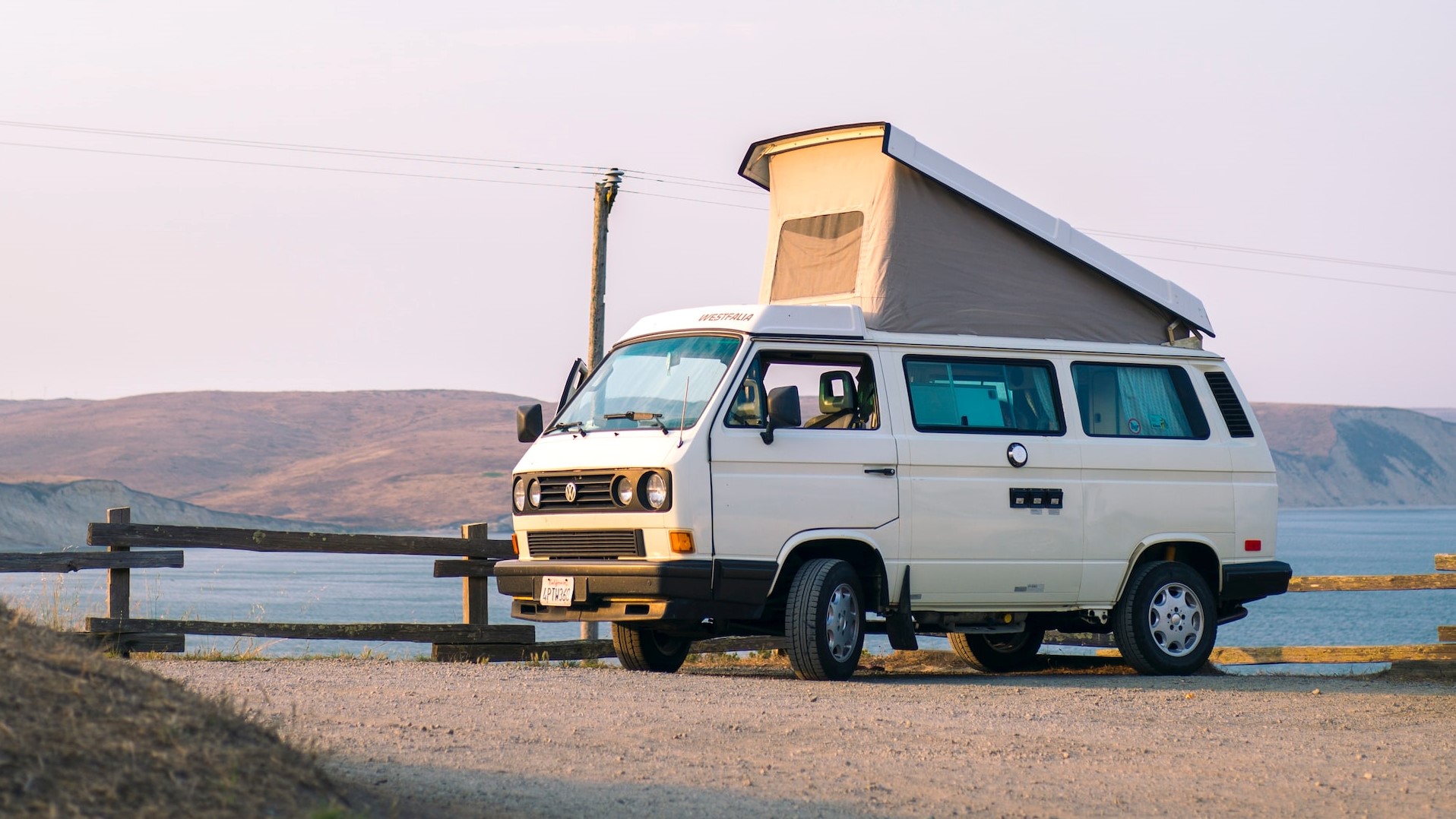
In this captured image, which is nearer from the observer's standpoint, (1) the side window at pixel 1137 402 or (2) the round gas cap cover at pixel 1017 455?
(2) the round gas cap cover at pixel 1017 455

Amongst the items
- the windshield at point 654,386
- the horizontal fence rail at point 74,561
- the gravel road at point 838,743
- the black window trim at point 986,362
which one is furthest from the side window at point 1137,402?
the horizontal fence rail at point 74,561

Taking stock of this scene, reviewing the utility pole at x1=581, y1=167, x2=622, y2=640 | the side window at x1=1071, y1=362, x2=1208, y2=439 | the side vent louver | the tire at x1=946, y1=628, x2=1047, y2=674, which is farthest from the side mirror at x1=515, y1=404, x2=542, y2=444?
the utility pole at x1=581, y1=167, x2=622, y2=640

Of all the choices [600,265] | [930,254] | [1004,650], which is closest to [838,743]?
[930,254]

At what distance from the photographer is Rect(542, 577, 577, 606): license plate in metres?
9.98

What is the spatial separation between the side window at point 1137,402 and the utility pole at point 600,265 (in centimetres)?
1307

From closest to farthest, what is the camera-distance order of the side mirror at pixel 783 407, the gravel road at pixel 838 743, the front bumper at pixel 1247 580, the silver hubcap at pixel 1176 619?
the gravel road at pixel 838 743 < the side mirror at pixel 783 407 < the silver hubcap at pixel 1176 619 < the front bumper at pixel 1247 580

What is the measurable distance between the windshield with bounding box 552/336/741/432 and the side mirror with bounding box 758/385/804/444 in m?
0.44

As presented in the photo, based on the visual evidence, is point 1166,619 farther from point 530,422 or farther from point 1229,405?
point 530,422

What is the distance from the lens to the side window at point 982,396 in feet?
34.8

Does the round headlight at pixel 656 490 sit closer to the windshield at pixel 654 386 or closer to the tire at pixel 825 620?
the windshield at pixel 654 386

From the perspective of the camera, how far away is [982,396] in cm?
1088

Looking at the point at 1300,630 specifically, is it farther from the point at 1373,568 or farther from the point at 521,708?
the point at 521,708

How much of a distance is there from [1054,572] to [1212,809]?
4777mm

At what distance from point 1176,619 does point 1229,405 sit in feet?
5.83
